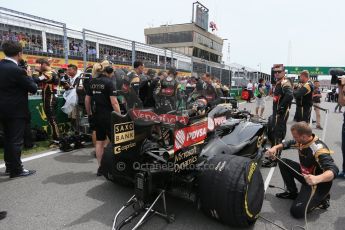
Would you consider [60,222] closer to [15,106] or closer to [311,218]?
[15,106]

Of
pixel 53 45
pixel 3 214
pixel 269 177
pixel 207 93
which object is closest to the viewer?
pixel 3 214

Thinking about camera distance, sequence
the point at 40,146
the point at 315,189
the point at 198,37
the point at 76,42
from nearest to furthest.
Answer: the point at 315,189
the point at 40,146
the point at 76,42
the point at 198,37

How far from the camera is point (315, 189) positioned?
2.95m

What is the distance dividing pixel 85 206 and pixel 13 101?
1838mm

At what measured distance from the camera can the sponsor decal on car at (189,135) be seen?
2273mm

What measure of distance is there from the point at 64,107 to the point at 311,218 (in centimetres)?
498

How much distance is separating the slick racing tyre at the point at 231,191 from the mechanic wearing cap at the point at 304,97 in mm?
5068

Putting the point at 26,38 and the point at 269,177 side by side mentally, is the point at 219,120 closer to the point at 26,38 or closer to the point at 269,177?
the point at 269,177

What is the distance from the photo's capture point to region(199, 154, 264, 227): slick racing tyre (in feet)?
7.91

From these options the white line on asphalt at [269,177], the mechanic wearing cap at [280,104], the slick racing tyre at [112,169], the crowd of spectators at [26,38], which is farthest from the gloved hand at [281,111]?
the crowd of spectators at [26,38]

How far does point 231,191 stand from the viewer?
2.39m

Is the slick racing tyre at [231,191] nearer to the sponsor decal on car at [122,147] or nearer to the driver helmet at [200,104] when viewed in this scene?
the sponsor decal on car at [122,147]

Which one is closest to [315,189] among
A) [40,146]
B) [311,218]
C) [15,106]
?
[311,218]

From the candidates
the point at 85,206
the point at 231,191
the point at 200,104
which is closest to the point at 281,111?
the point at 200,104
